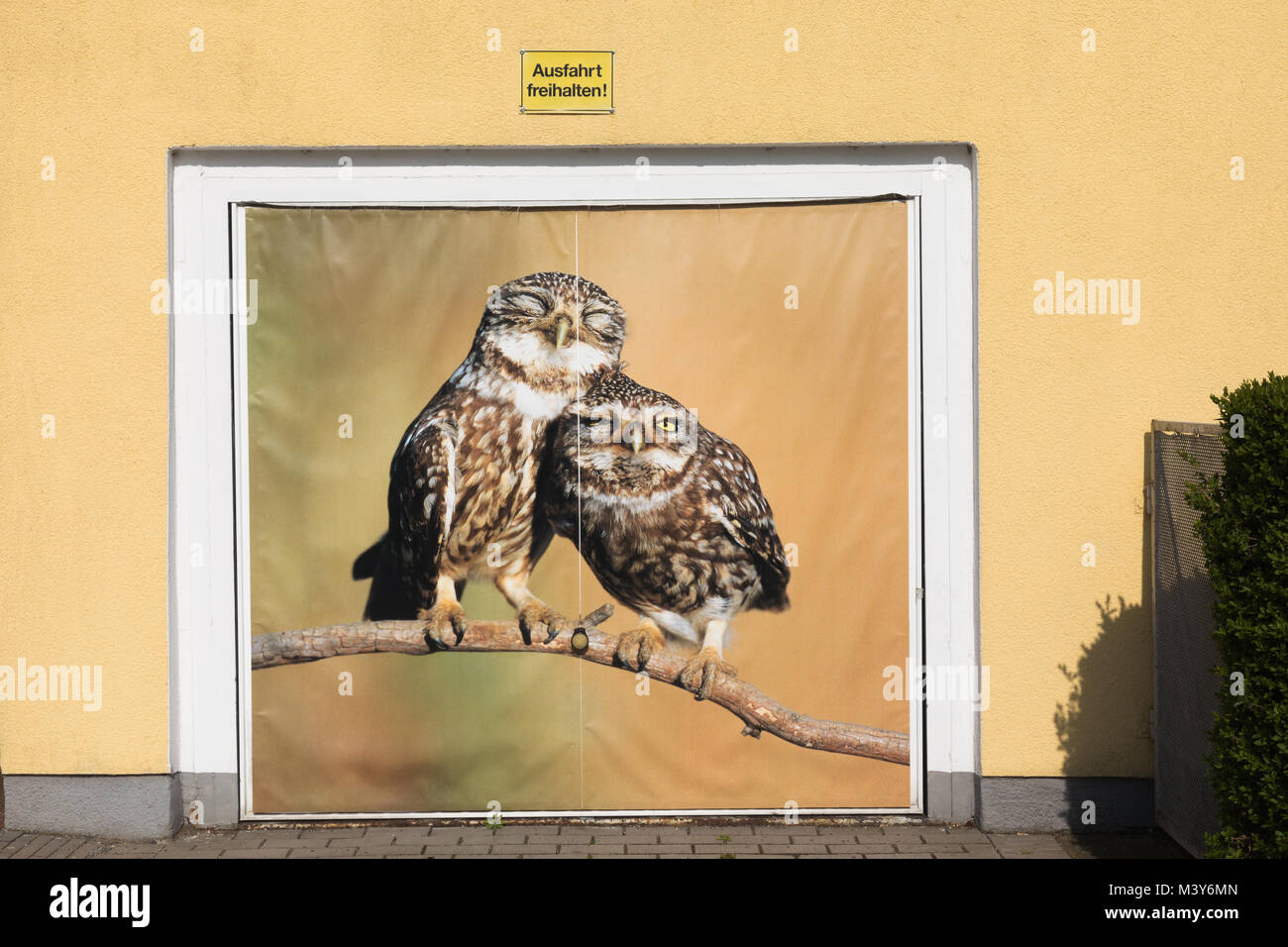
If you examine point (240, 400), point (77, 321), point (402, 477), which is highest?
point (77, 321)

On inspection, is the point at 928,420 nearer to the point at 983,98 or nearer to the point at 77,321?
the point at 983,98

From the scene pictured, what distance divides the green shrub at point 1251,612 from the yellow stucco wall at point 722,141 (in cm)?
126

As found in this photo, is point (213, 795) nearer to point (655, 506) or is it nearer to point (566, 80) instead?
point (655, 506)

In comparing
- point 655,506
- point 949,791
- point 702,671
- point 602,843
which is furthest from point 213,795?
point 949,791

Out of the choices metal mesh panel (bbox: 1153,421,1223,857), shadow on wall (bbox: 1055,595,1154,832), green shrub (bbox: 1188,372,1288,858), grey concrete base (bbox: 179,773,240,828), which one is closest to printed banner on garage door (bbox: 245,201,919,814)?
grey concrete base (bbox: 179,773,240,828)

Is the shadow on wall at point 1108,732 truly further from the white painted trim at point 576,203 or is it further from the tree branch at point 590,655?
the tree branch at point 590,655

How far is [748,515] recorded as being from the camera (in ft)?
19.6

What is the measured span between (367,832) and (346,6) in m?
4.09

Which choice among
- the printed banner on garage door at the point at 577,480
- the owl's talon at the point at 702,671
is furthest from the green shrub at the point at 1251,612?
the owl's talon at the point at 702,671

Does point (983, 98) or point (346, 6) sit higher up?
point (346, 6)

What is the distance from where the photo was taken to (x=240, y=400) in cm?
594

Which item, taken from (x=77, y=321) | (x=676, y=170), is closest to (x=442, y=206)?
(x=676, y=170)

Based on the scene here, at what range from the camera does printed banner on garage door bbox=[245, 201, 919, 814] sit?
593 centimetres

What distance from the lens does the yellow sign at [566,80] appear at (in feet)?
18.8
